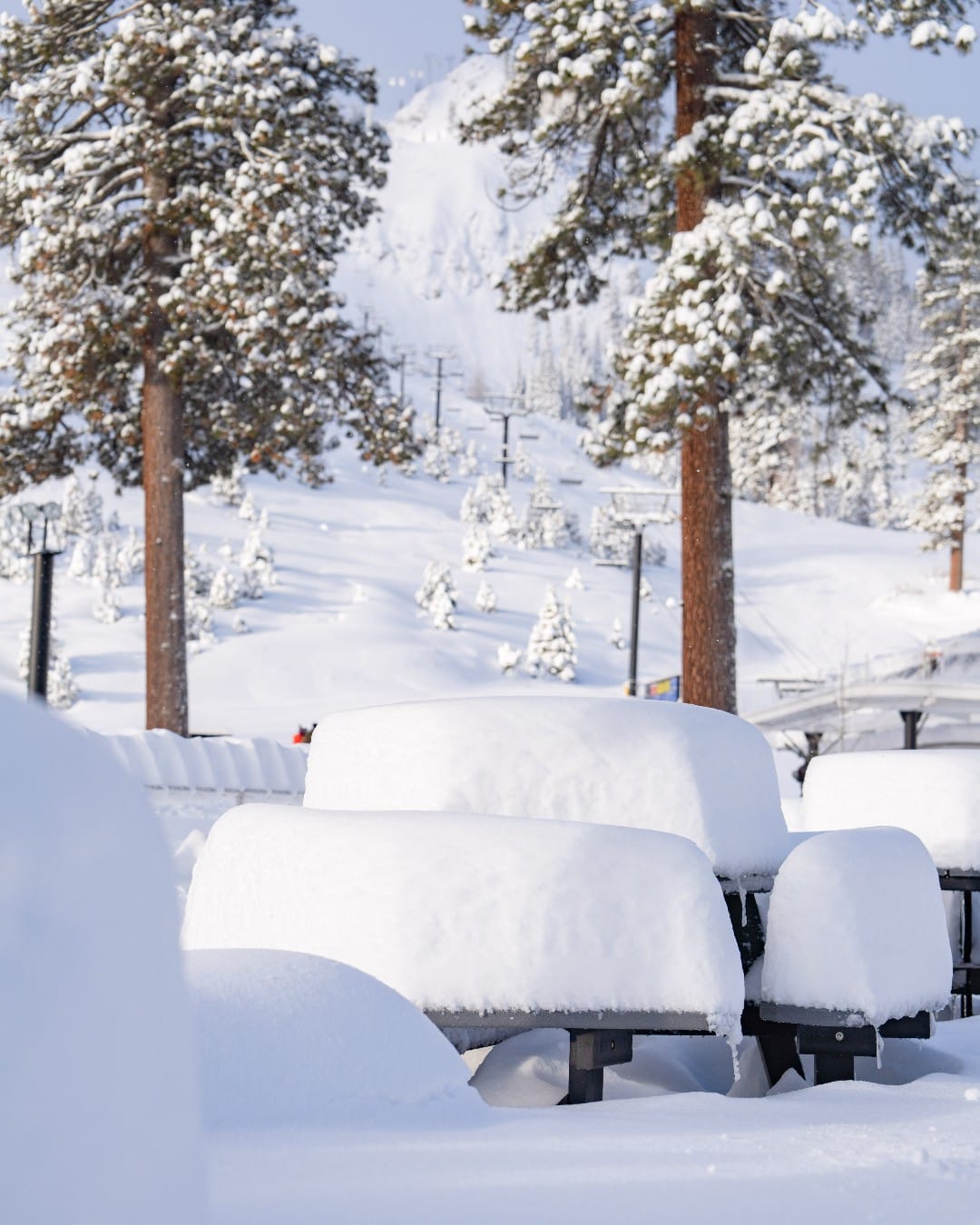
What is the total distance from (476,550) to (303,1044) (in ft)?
183

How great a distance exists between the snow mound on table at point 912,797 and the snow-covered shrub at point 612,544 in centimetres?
5755

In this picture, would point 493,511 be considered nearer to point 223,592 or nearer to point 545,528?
point 545,528

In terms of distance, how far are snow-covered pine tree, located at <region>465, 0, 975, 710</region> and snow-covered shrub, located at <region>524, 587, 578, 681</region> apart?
30.9 m

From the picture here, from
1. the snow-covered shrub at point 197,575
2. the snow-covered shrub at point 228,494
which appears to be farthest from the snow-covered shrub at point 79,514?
the snow-covered shrub at point 228,494

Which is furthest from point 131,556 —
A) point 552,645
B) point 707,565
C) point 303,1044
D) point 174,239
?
point 303,1044

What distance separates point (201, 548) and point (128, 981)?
5418cm

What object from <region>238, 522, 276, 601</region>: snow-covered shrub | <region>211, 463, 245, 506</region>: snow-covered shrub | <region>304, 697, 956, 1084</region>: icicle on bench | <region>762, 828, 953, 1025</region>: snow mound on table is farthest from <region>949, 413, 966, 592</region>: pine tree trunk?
<region>762, 828, 953, 1025</region>: snow mound on table

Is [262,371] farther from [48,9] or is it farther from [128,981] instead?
[128,981]

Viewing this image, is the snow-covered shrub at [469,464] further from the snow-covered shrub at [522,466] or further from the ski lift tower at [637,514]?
the ski lift tower at [637,514]

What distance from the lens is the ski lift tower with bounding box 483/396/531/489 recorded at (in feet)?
226

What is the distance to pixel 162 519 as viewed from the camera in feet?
50.5

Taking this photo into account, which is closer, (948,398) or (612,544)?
(948,398)

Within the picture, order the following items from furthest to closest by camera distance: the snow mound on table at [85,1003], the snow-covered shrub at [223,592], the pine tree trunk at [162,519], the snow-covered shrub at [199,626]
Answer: the snow-covered shrub at [223,592], the snow-covered shrub at [199,626], the pine tree trunk at [162,519], the snow mound on table at [85,1003]

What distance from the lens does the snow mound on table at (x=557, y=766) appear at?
13.8ft
